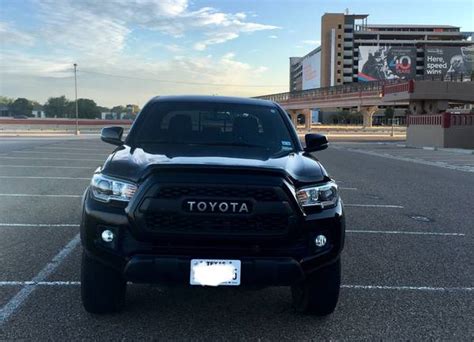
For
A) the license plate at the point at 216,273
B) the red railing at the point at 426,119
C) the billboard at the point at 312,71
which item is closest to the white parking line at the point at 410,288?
the license plate at the point at 216,273

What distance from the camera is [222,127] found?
4863 mm

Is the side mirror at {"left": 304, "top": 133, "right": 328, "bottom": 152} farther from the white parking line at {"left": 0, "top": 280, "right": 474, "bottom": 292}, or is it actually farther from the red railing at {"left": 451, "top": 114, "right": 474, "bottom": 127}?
the red railing at {"left": 451, "top": 114, "right": 474, "bottom": 127}

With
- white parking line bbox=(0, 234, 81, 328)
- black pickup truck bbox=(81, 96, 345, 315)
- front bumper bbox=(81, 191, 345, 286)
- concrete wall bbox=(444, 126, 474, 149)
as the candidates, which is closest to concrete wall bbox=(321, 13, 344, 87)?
concrete wall bbox=(444, 126, 474, 149)

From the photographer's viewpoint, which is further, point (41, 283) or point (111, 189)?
point (41, 283)

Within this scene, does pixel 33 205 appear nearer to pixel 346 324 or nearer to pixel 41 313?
pixel 41 313

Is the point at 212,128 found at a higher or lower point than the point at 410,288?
higher

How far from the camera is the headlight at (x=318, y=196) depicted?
354 centimetres

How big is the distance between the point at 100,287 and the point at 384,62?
5373 inches

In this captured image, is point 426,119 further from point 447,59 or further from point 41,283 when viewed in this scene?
point 447,59

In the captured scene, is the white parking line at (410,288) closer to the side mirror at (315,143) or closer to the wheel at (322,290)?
the wheel at (322,290)

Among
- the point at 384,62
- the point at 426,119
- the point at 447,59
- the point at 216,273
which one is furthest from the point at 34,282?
the point at 447,59

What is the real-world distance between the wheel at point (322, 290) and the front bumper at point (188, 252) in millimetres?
224

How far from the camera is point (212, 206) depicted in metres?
3.36

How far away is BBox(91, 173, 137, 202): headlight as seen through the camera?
3.51m
